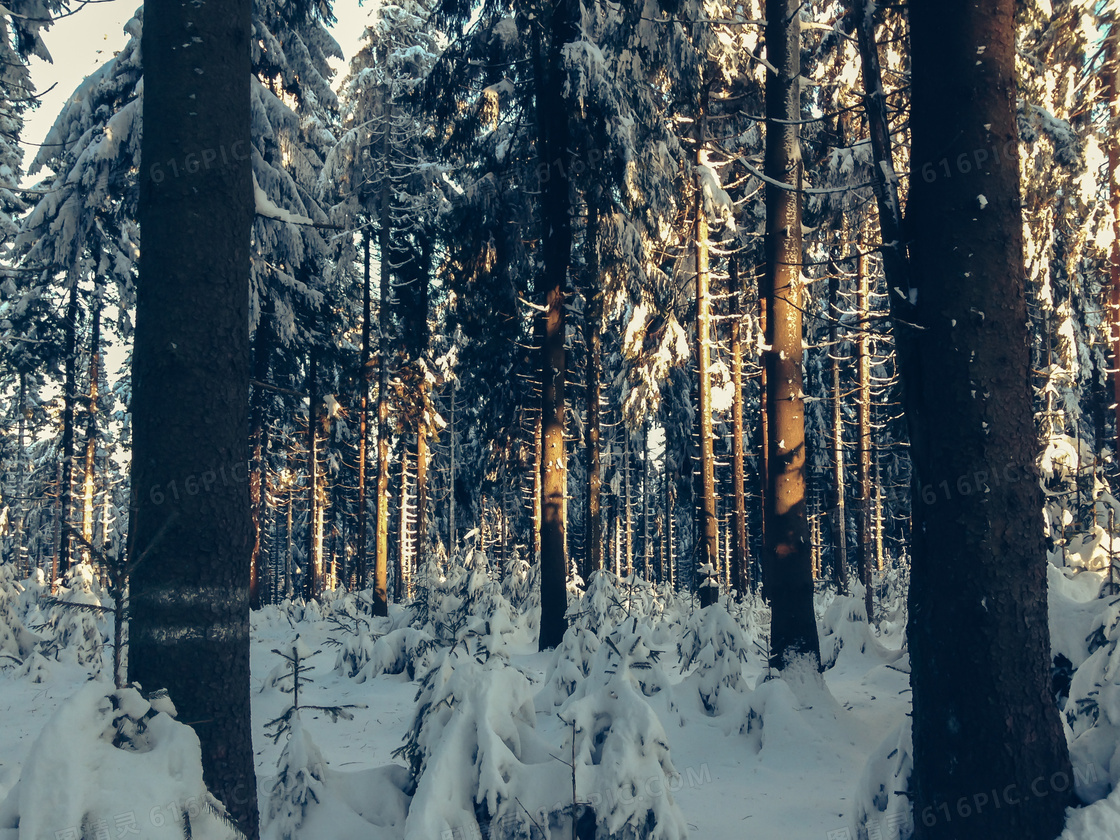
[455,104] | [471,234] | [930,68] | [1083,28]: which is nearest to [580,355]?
[471,234]

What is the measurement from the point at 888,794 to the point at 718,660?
13.1ft

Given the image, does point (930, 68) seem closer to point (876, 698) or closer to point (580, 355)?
point (876, 698)

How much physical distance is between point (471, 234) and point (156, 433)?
10331 millimetres

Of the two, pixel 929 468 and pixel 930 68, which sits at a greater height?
pixel 930 68

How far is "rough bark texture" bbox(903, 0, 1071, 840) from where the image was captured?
3152mm

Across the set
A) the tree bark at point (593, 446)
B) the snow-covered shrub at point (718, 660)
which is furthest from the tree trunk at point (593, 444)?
the snow-covered shrub at point (718, 660)

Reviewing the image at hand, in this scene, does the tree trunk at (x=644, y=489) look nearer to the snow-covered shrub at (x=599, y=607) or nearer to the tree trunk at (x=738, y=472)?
the tree trunk at (x=738, y=472)

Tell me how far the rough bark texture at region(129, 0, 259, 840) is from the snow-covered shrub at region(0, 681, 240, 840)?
0.57 ft

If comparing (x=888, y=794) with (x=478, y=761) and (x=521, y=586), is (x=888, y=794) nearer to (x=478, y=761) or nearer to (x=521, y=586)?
(x=478, y=761)

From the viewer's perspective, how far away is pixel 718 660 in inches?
302

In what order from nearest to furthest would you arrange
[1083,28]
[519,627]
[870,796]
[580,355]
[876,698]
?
[870,796] → [876,698] → [1083,28] → [519,627] → [580,355]

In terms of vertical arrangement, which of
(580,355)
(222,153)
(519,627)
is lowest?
(519,627)

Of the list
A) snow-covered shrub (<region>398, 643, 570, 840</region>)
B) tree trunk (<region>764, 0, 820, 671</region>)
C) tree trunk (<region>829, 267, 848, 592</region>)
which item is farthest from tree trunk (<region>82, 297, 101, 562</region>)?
snow-covered shrub (<region>398, 643, 570, 840</region>)

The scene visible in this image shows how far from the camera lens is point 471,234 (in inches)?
505
